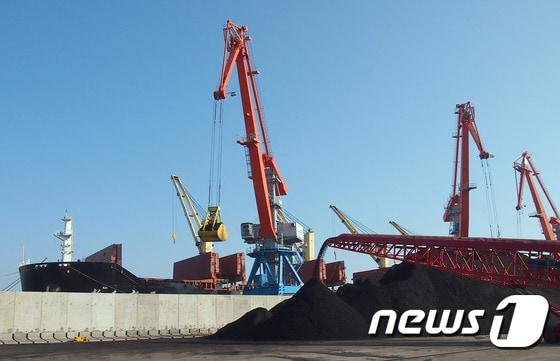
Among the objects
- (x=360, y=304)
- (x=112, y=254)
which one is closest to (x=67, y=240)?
(x=112, y=254)

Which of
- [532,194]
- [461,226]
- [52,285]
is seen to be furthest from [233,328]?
[532,194]

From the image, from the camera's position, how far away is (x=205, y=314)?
46.3 meters

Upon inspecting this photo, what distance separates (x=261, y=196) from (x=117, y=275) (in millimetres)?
17444

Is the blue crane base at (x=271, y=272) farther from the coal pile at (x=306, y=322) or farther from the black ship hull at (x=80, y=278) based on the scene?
the coal pile at (x=306, y=322)

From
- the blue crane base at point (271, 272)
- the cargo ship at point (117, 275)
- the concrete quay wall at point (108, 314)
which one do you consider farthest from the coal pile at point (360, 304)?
the cargo ship at point (117, 275)

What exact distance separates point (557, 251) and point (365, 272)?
3994 centimetres

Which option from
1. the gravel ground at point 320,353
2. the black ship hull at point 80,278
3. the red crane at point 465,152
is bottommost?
the gravel ground at point 320,353

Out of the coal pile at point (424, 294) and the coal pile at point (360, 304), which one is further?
the coal pile at point (424, 294)

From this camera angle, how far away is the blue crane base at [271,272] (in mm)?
62219

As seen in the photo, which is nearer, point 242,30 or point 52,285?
point 52,285

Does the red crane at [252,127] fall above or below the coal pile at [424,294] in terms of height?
above

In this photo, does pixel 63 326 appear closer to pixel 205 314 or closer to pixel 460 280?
pixel 205 314

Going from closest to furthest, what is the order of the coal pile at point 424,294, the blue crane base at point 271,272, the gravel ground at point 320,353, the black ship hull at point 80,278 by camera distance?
the gravel ground at point 320,353
the coal pile at point 424,294
the black ship hull at point 80,278
the blue crane base at point 271,272

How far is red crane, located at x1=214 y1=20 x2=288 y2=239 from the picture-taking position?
59.1 metres
